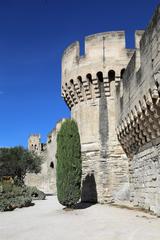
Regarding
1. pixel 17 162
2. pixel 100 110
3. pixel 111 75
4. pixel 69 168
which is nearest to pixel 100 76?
pixel 111 75

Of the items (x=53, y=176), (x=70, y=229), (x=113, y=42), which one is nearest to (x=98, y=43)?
(x=113, y=42)

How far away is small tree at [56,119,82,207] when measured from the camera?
12722 millimetres

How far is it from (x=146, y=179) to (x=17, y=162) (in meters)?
19.5

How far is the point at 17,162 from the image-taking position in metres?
28.8

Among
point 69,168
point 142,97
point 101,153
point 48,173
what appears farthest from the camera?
point 48,173

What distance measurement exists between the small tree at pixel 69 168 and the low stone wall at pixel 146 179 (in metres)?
2.12

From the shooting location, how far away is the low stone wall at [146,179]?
980cm

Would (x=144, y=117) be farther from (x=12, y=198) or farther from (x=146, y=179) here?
(x=12, y=198)

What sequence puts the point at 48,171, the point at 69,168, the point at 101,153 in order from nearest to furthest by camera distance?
the point at 69,168 < the point at 101,153 < the point at 48,171

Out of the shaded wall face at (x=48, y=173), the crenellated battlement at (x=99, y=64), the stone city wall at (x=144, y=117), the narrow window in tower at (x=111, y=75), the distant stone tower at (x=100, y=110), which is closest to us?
the stone city wall at (x=144, y=117)

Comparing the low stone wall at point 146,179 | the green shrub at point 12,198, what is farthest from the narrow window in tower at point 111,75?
the green shrub at point 12,198

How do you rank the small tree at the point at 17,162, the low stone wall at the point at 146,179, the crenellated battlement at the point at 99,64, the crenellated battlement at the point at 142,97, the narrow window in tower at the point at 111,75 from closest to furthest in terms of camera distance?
the crenellated battlement at the point at 142,97 < the low stone wall at the point at 146,179 < the crenellated battlement at the point at 99,64 < the narrow window in tower at the point at 111,75 < the small tree at the point at 17,162

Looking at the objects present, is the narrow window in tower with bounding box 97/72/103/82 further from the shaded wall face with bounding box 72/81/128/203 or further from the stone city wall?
the stone city wall

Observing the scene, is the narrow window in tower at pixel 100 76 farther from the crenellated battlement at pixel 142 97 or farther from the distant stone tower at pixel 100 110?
the crenellated battlement at pixel 142 97
